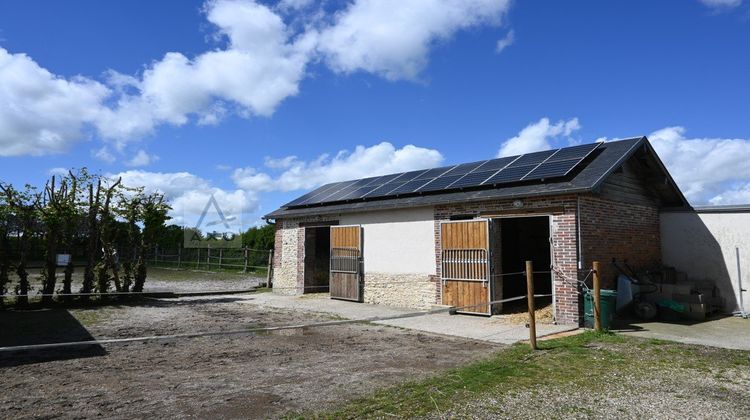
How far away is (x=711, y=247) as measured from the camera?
11297mm

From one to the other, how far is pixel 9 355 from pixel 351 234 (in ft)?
28.1

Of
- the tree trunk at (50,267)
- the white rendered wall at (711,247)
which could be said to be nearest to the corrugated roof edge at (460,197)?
the white rendered wall at (711,247)

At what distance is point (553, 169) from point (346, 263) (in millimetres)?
6554

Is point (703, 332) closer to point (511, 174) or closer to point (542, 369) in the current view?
point (542, 369)

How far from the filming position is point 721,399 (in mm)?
4684

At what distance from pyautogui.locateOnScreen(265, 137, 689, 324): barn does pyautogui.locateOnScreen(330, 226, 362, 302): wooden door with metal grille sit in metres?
0.03

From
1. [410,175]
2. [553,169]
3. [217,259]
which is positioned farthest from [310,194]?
[217,259]

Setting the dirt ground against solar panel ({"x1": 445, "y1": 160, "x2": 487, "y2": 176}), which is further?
solar panel ({"x1": 445, "y1": 160, "x2": 487, "y2": 176})

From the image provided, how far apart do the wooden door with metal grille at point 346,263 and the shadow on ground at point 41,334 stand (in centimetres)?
671

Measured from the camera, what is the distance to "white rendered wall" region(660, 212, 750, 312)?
35.6 feet

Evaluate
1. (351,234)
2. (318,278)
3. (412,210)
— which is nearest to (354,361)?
(412,210)

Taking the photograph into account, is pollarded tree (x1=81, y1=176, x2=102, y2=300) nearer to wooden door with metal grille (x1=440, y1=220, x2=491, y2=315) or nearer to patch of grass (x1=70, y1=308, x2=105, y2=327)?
patch of grass (x1=70, y1=308, x2=105, y2=327)

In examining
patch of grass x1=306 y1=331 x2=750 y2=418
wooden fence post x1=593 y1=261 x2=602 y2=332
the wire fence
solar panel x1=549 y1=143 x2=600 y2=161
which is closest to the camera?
patch of grass x1=306 y1=331 x2=750 y2=418

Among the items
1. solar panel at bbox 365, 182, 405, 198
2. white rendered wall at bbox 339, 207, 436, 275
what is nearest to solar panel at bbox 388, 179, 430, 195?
solar panel at bbox 365, 182, 405, 198
